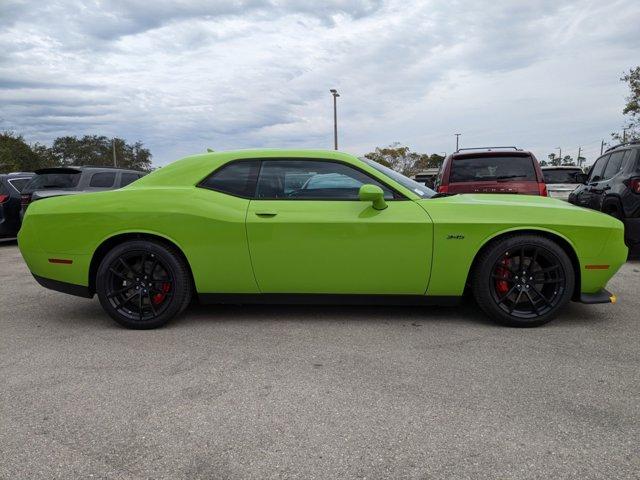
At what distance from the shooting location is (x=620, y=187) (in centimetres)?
628

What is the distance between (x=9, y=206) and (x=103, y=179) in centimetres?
178

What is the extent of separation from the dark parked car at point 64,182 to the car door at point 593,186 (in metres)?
7.66

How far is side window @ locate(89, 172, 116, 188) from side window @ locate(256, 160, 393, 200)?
256 inches

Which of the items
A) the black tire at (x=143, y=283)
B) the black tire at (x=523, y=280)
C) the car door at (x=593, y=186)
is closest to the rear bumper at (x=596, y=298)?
the black tire at (x=523, y=280)

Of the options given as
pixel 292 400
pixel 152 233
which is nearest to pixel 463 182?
pixel 152 233

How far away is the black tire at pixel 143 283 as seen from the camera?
3771mm

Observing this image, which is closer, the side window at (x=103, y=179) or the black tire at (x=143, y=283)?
the black tire at (x=143, y=283)

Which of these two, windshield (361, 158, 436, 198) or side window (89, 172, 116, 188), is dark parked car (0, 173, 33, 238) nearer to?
side window (89, 172, 116, 188)

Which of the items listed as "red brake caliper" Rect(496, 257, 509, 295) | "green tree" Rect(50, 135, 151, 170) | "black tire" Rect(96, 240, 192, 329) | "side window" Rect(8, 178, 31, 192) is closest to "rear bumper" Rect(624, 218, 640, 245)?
"red brake caliper" Rect(496, 257, 509, 295)

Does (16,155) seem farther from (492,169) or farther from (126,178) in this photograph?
(492,169)

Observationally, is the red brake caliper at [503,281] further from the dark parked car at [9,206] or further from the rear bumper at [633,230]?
the dark parked car at [9,206]

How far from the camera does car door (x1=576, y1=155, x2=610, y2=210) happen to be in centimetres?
714

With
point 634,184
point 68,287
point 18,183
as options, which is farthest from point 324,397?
point 18,183

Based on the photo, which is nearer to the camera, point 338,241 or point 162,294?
point 338,241
